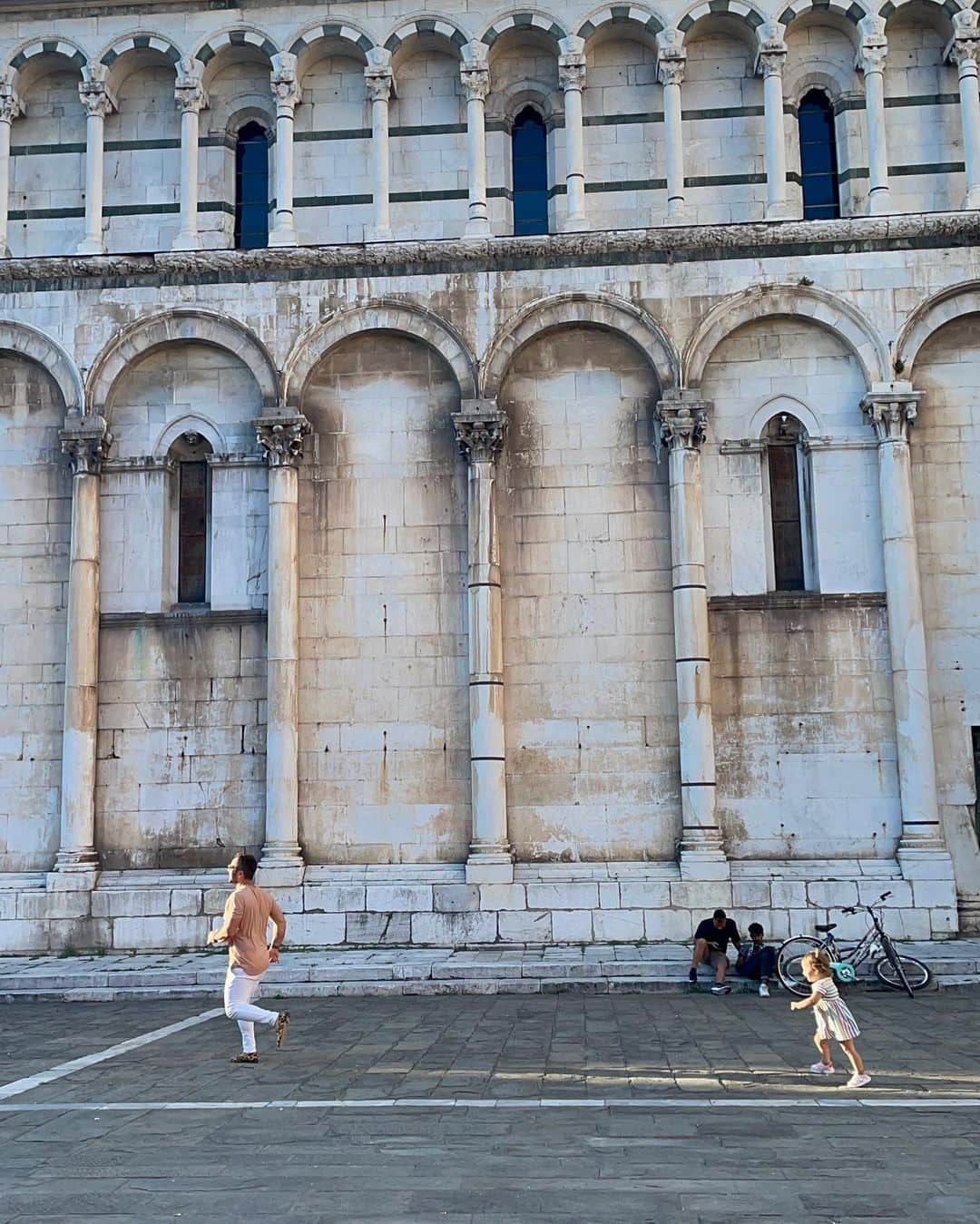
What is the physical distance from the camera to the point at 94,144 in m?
23.2

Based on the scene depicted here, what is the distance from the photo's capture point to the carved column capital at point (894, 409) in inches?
839

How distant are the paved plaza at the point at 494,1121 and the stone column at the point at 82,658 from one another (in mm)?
6081

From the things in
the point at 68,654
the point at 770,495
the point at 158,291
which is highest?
the point at 158,291

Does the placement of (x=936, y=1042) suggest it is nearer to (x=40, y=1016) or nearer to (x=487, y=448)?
(x=40, y=1016)

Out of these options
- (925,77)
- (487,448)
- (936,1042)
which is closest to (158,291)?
(487,448)

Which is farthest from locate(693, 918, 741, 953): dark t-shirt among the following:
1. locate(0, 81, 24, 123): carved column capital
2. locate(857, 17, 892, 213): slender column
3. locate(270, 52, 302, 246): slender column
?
locate(0, 81, 24, 123): carved column capital

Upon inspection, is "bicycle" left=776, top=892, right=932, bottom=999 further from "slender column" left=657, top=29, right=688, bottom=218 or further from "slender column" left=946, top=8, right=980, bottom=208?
"slender column" left=946, top=8, right=980, bottom=208

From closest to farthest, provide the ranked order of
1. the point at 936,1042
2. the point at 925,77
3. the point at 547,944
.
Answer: the point at 936,1042 < the point at 547,944 < the point at 925,77

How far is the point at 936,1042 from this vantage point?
1285cm

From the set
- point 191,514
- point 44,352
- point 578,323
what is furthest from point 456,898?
point 44,352

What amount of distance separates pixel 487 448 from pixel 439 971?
8.84 metres

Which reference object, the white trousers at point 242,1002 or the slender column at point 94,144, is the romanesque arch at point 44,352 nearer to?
the slender column at point 94,144

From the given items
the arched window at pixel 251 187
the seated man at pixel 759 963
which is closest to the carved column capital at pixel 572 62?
the arched window at pixel 251 187

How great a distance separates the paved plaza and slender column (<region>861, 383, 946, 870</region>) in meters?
5.56
